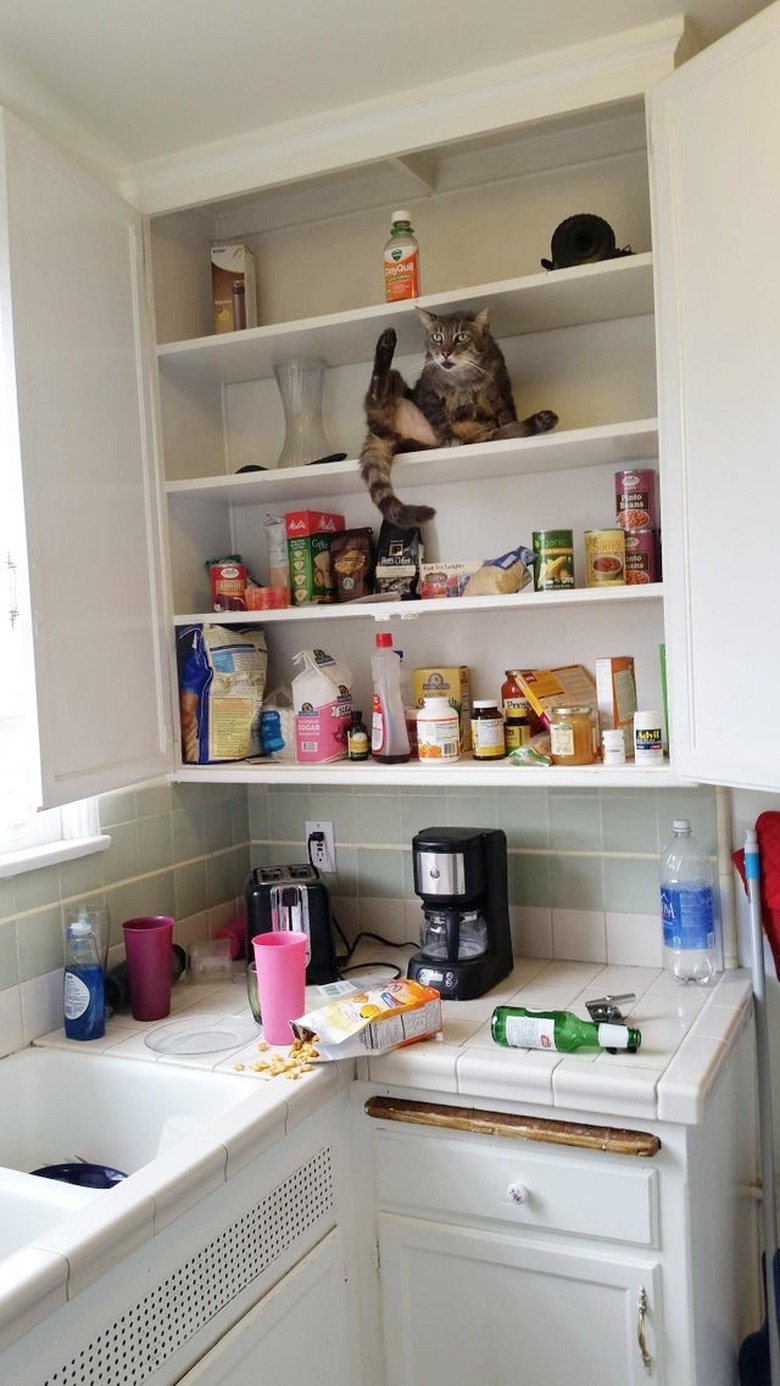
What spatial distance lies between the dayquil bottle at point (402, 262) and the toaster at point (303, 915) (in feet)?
3.75

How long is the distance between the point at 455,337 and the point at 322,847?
1.13 meters

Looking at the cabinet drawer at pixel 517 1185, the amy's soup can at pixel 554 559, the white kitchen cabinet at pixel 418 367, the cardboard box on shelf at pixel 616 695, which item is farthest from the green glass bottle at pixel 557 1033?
the amy's soup can at pixel 554 559

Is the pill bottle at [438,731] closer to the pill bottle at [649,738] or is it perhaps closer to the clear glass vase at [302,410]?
the pill bottle at [649,738]

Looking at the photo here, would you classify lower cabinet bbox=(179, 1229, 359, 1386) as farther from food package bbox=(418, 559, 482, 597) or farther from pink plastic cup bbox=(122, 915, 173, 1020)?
food package bbox=(418, 559, 482, 597)

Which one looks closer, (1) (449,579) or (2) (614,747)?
(2) (614,747)

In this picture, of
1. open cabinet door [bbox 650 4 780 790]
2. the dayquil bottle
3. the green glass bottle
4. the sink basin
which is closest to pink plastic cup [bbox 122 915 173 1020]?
the sink basin

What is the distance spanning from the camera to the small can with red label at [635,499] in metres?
1.87

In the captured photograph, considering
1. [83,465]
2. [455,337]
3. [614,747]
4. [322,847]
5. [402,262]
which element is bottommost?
[322,847]

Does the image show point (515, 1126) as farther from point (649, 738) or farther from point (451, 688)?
point (451, 688)

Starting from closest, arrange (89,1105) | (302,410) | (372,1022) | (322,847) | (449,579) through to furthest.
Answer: (372,1022)
(89,1105)
(449,579)
(302,410)
(322,847)

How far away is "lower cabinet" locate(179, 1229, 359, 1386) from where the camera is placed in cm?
137

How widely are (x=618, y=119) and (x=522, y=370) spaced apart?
0.49 metres

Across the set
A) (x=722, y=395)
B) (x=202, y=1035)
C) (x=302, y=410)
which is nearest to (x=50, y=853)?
(x=202, y=1035)

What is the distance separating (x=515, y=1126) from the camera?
156cm
